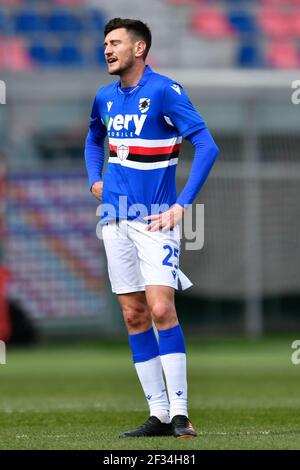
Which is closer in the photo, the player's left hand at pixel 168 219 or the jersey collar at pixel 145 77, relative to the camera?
the player's left hand at pixel 168 219

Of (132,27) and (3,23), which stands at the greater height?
(3,23)

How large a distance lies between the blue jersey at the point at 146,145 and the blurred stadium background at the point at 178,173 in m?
9.66

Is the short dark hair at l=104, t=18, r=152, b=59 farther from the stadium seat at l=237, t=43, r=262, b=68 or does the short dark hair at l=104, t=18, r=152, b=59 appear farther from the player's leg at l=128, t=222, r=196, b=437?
the stadium seat at l=237, t=43, r=262, b=68

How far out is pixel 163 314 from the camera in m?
5.93

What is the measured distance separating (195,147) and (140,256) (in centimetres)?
64

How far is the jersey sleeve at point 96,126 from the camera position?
21.3ft

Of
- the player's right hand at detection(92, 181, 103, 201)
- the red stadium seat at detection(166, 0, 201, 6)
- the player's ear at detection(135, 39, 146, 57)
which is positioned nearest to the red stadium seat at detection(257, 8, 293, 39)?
the red stadium seat at detection(166, 0, 201, 6)

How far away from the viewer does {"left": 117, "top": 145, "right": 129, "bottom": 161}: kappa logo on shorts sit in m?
6.12

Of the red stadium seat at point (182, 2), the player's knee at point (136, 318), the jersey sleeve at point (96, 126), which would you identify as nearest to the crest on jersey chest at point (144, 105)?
the jersey sleeve at point (96, 126)

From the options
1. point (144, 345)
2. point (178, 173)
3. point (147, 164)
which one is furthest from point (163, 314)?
point (178, 173)

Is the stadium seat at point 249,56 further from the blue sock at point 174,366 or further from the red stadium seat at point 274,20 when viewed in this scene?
the blue sock at point 174,366

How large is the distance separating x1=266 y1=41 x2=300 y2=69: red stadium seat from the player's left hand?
47.3ft

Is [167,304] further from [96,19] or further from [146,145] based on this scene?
[96,19]
